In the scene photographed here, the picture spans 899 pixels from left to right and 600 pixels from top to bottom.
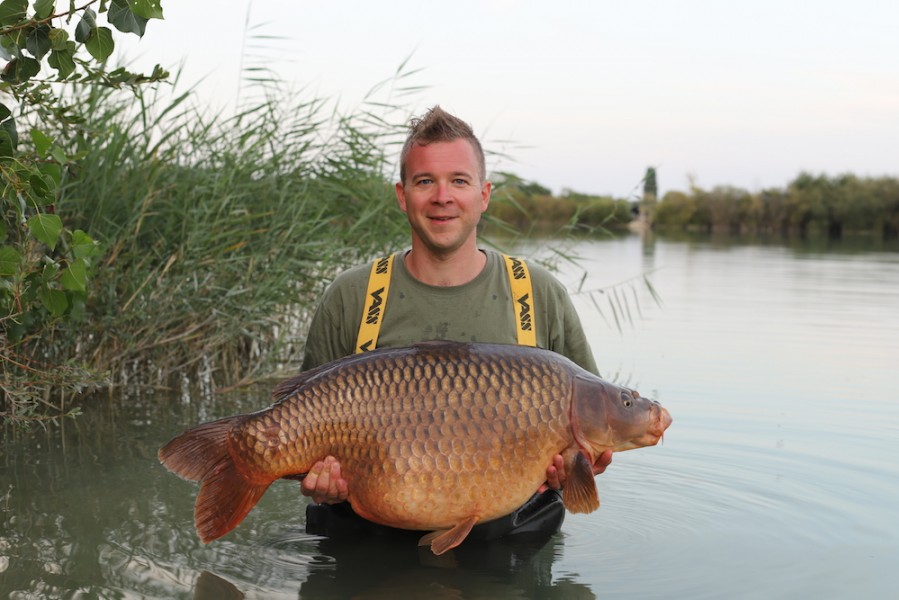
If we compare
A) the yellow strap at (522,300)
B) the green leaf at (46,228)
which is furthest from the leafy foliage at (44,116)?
the yellow strap at (522,300)

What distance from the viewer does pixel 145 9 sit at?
2.66 metres

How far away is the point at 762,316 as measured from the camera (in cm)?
1063

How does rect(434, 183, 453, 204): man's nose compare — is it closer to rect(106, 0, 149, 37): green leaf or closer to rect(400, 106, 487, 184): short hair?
rect(400, 106, 487, 184): short hair

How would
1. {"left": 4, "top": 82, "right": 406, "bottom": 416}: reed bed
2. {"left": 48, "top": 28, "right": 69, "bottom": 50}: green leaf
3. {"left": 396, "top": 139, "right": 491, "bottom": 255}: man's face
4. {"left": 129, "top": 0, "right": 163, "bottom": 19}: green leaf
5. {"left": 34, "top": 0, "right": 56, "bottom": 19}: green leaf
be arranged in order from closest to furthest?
1. {"left": 129, "top": 0, "right": 163, "bottom": 19}: green leaf
2. {"left": 34, "top": 0, "right": 56, "bottom": 19}: green leaf
3. {"left": 48, "top": 28, "right": 69, "bottom": 50}: green leaf
4. {"left": 396, "top": 139, "right": 491, "bottom": 255}: man's face
5. {"left": 4, "top": 82, "right": 406, "bottom": 416}: reed bed

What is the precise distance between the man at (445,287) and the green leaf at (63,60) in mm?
1003

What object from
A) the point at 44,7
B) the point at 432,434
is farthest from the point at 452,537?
the point at 44,7

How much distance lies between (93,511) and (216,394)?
6.60 ft

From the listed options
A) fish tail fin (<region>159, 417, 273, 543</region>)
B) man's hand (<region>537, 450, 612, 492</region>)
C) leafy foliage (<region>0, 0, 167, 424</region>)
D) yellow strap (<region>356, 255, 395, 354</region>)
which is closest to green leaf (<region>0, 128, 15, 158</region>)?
leafy foliage (<region>0, 0, 167, 424</region>)

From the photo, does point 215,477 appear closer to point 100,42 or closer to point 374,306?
point 374,306

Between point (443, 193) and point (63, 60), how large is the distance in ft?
3.81

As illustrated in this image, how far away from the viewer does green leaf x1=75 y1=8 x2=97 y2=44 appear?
2777 millimetres

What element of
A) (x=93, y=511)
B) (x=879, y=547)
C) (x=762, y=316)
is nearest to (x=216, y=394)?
(x=93, y=511)

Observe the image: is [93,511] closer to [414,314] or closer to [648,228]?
[414,314]

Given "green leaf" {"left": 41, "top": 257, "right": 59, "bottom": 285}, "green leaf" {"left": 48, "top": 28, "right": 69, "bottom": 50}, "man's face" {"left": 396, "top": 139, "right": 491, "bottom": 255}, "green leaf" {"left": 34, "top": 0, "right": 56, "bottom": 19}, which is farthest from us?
"man's face" {"left": 396, "top": 139, "right": 491, "bottom": 255}
